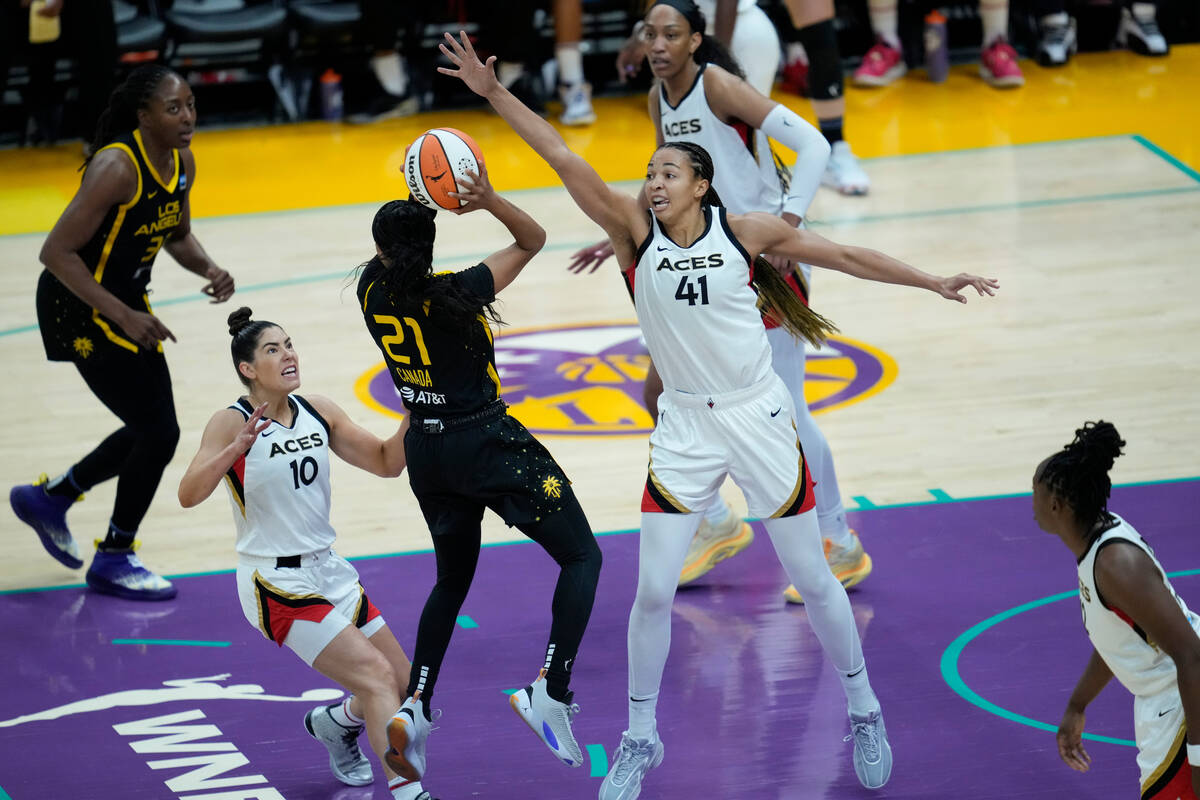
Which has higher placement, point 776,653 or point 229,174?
point 776,653

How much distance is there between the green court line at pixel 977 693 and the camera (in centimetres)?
477

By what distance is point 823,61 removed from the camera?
35.0ft

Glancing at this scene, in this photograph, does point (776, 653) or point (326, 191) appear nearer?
point (776, 653)

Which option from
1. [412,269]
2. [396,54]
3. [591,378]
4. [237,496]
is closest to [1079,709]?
[412,269]

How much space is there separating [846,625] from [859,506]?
81.1 inches

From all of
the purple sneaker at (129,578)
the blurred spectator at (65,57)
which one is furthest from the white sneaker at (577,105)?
the purple sneaker at (129,578)

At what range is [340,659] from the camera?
4.39 meters

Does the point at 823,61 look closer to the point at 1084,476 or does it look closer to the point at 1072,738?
the point at 1084,476

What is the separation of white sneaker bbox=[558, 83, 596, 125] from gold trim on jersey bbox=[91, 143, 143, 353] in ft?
22.9

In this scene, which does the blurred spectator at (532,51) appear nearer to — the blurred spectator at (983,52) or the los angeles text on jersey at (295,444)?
the blurred spectator at (983,52)

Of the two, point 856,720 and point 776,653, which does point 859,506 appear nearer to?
point 776,653

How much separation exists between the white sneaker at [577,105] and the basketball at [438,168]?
805 cm

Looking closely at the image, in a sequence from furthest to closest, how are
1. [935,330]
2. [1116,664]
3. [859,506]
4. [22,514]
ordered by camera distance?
[935,330]
[859,506]
[22,514]
[1116,664]

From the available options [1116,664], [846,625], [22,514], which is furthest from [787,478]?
[22,514]
